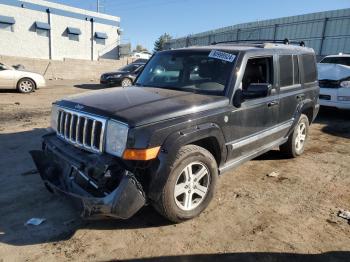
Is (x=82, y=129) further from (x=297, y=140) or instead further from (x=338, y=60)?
(x=338, y=60)

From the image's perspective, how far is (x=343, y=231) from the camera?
12.5ft

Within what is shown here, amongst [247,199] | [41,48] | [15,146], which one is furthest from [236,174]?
[41,48]

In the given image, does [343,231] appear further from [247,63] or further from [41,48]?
[41,48]

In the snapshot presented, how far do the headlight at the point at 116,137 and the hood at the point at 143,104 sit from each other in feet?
0.24

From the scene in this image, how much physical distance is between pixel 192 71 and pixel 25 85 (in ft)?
39.6

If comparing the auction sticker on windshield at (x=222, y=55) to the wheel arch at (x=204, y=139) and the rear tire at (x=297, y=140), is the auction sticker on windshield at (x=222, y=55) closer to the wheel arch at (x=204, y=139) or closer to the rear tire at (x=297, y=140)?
the wheel arch at (x=204, y=139)

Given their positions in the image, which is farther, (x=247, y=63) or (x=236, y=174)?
(x=236, y=174)

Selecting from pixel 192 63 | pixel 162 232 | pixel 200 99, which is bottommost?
pixel 162 232

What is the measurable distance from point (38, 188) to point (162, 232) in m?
1.98

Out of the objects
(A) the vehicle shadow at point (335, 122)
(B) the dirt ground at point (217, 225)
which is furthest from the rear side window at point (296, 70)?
(A) the vehicle shadow at point (335, 122)

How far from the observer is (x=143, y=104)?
3752mm

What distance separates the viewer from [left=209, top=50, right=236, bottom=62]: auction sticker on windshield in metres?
4.50

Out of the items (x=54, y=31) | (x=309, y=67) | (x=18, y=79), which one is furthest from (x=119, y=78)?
(x=54, y=31)

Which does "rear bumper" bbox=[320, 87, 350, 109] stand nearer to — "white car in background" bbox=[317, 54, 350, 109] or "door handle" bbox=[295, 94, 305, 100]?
"white car in background" bbox=[317, 54, 350, 109]
